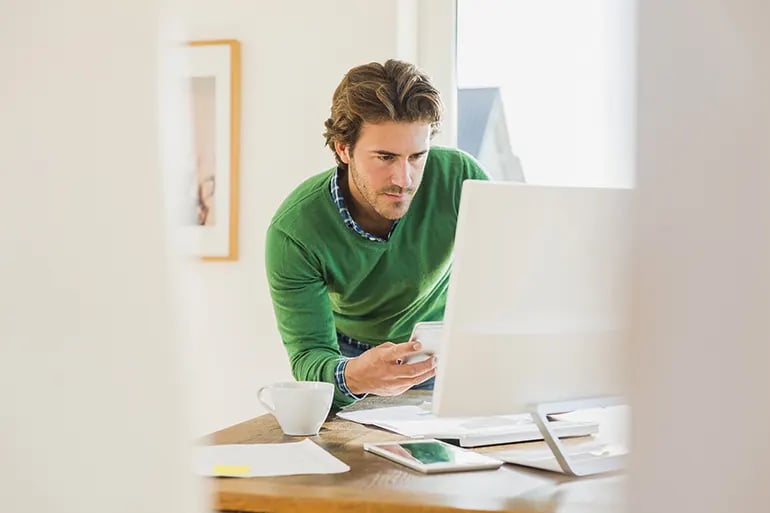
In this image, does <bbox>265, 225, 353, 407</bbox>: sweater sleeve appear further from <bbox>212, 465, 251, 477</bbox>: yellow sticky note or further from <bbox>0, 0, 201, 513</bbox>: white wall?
<bbox>0, 0, 201, 513</bbox>: white wall

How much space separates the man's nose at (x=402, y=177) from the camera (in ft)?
6.64

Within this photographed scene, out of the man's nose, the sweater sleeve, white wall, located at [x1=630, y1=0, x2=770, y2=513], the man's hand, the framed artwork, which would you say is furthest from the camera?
the framed artwork

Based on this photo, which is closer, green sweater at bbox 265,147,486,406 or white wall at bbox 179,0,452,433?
green sweater at bbox 265,147,486,406

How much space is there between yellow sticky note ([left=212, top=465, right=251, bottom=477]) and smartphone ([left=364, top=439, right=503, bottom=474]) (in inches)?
7.8

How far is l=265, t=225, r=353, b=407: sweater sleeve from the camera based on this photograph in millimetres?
1907

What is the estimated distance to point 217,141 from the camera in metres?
3.04

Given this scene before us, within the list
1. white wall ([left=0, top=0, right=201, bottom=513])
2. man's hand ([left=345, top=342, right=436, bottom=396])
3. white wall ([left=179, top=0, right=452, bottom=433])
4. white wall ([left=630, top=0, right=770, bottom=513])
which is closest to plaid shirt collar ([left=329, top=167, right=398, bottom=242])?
man's hand ([left=345, top=342, right=436, bottom=396])

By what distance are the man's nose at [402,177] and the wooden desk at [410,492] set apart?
0.86 meters

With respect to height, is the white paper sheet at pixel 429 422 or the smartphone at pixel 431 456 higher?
the smartphone at pixel 431 456

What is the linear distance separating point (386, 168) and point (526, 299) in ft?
3.07

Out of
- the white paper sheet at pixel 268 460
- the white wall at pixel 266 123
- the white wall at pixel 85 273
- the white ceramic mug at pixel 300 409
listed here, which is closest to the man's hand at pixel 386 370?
the white ceramic mug at pixel 300 409

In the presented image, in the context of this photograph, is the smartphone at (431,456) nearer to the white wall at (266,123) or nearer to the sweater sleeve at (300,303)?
the sweater sleeve at (300,303)

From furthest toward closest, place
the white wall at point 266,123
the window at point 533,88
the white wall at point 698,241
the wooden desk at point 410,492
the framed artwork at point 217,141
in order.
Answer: the framed artwork at point 217,141 < the white wall at point 266,123 < the window at point 533,88 < the wooden desk at point 410,492 < the white wall at point 698,241

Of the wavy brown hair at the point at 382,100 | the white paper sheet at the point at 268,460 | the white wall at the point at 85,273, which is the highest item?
the wavy brown hair at the point at 382,100
